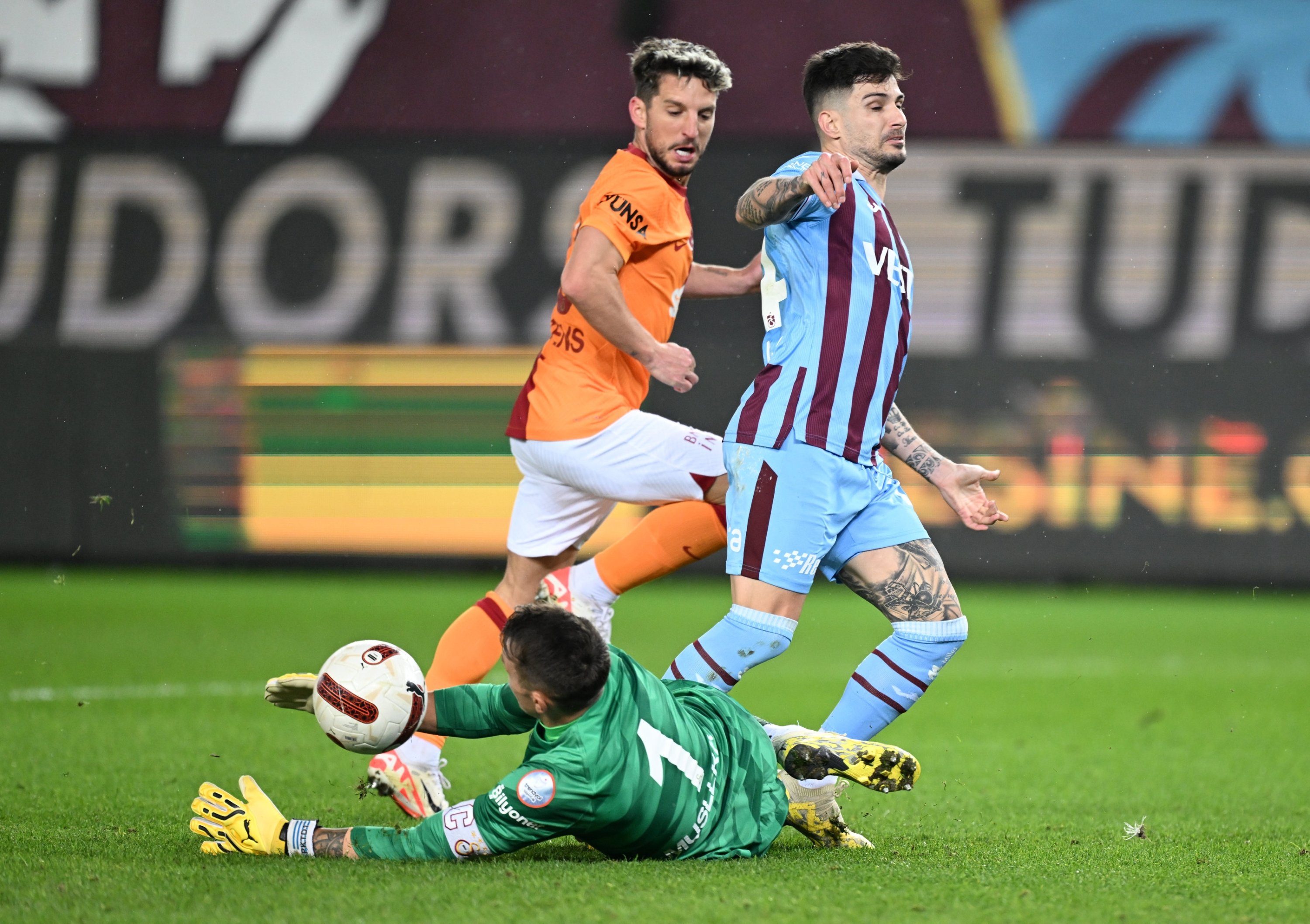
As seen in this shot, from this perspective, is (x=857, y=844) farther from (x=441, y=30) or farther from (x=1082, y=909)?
(x=441, y=30)

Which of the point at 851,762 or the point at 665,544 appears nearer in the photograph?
the point at 851,762

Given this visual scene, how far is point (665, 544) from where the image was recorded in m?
3.95

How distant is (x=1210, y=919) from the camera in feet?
8.93

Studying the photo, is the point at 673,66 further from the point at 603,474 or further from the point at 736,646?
the point at 736,646

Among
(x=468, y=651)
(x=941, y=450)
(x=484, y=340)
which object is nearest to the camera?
(x=468, y=651)

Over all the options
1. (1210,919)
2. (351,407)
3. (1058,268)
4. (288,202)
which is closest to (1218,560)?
(1058,268)

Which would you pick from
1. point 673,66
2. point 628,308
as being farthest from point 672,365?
point 673,66

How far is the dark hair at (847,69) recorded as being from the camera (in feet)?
12.1

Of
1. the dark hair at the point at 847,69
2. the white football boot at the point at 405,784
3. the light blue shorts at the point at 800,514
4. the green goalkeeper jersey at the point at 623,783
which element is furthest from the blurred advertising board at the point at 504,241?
the green goalkeeper jersey at the point at 623,783

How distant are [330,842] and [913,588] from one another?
1.49 m

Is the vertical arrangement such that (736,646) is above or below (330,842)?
above

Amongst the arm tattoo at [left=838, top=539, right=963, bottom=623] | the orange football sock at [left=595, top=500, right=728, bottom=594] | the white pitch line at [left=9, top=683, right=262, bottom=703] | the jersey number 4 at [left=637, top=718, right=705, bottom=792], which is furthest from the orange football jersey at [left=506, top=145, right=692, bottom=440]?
the white pitch line at [left=9, top=683, right=262, bottom=703]

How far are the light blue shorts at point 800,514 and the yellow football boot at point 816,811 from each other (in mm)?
472

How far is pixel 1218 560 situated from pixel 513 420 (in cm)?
791
